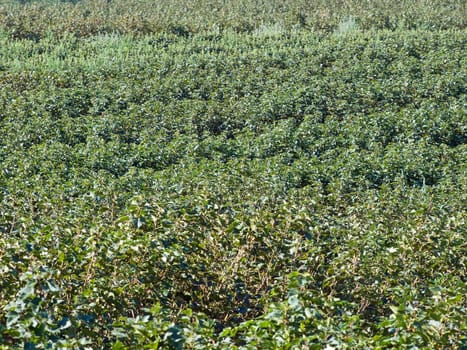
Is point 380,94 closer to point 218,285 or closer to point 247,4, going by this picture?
point 218,285

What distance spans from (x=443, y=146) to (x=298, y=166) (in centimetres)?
275

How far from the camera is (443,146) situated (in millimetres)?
10922

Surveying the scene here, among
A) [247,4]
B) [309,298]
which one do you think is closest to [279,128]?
[309,298]

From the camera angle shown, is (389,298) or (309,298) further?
(389,298)

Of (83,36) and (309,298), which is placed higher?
(309,298)

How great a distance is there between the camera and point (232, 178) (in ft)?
24.7

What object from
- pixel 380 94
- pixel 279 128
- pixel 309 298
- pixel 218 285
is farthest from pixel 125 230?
pixel 380 94

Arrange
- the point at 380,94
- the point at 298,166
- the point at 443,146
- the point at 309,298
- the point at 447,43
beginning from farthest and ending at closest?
the point at 447,43
the point at 380,94
the point at 443,146
the point at 298,166
the point at 309,298

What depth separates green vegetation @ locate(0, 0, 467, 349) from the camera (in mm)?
4000

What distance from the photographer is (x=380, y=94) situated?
44.4ft

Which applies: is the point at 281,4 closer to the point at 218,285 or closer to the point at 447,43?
the point at 447,43

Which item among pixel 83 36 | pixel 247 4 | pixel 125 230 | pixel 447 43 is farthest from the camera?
pixel 247 4

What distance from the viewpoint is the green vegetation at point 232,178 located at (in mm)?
4000

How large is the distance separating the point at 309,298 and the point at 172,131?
7.87 m
